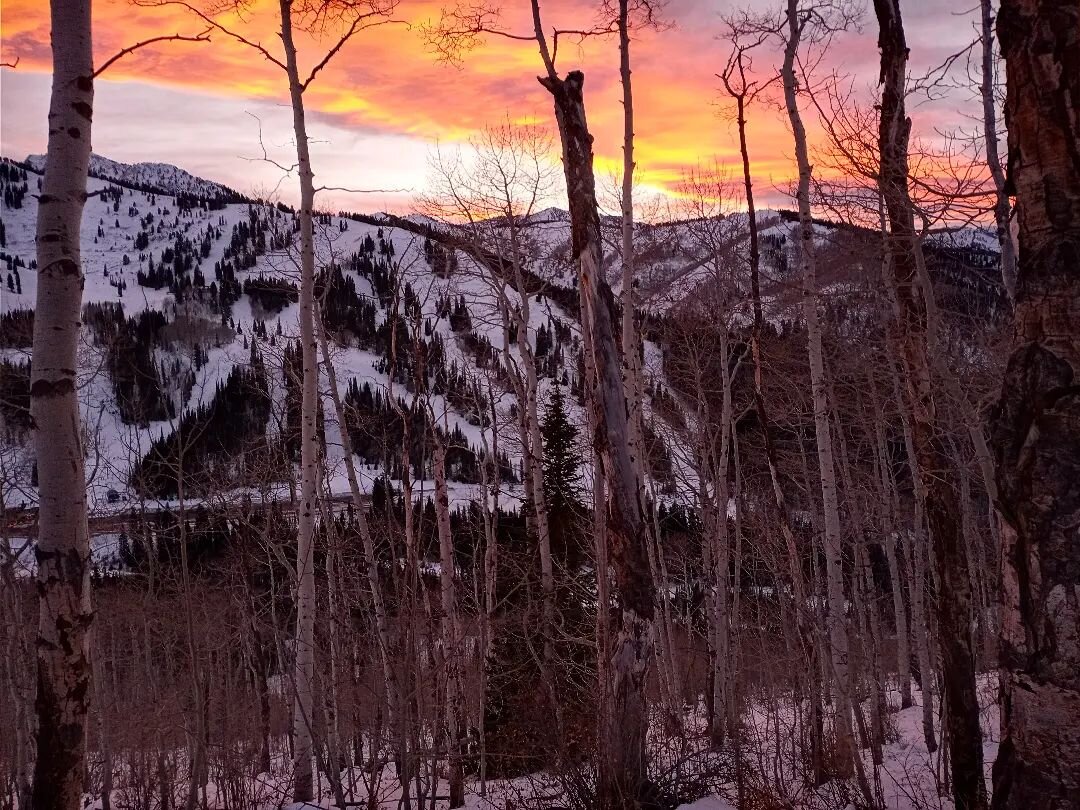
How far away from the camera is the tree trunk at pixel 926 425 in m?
5.13

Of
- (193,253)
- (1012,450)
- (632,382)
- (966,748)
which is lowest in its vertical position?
(966,748)

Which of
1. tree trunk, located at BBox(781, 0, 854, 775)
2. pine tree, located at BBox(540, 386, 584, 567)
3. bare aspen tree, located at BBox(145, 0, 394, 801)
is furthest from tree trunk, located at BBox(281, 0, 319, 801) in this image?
pine tree, located at BBox(540, 386, 584, 567)

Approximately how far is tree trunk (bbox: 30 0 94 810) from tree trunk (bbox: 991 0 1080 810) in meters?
4.05

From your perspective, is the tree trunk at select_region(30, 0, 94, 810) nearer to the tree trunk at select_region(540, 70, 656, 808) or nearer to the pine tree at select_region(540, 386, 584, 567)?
the tree trunk at select_region(540, 70, 656, 808)

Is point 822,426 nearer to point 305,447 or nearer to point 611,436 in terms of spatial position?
point 611,436

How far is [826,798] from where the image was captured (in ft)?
20.8

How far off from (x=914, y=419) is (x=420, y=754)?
14.8 feet

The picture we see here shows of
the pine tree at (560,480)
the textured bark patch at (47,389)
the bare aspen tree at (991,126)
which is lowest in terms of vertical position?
the pine tree at (560,480)

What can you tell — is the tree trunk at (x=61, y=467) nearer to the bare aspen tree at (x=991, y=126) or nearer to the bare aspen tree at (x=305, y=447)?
the bare aspen tree at (x=305, y=447)

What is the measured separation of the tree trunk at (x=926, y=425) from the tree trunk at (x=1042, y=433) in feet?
8.33

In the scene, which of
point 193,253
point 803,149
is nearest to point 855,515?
point 803,149

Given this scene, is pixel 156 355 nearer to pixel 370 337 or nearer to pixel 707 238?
pixel 370 337

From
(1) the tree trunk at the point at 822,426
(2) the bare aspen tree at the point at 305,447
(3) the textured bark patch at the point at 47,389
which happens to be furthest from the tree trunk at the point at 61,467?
(1) the tree trunk at the point at 822,426

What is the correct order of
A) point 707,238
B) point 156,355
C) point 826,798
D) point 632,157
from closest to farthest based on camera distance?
point 826,798
point 632,157
point 707,238
point 156,355
